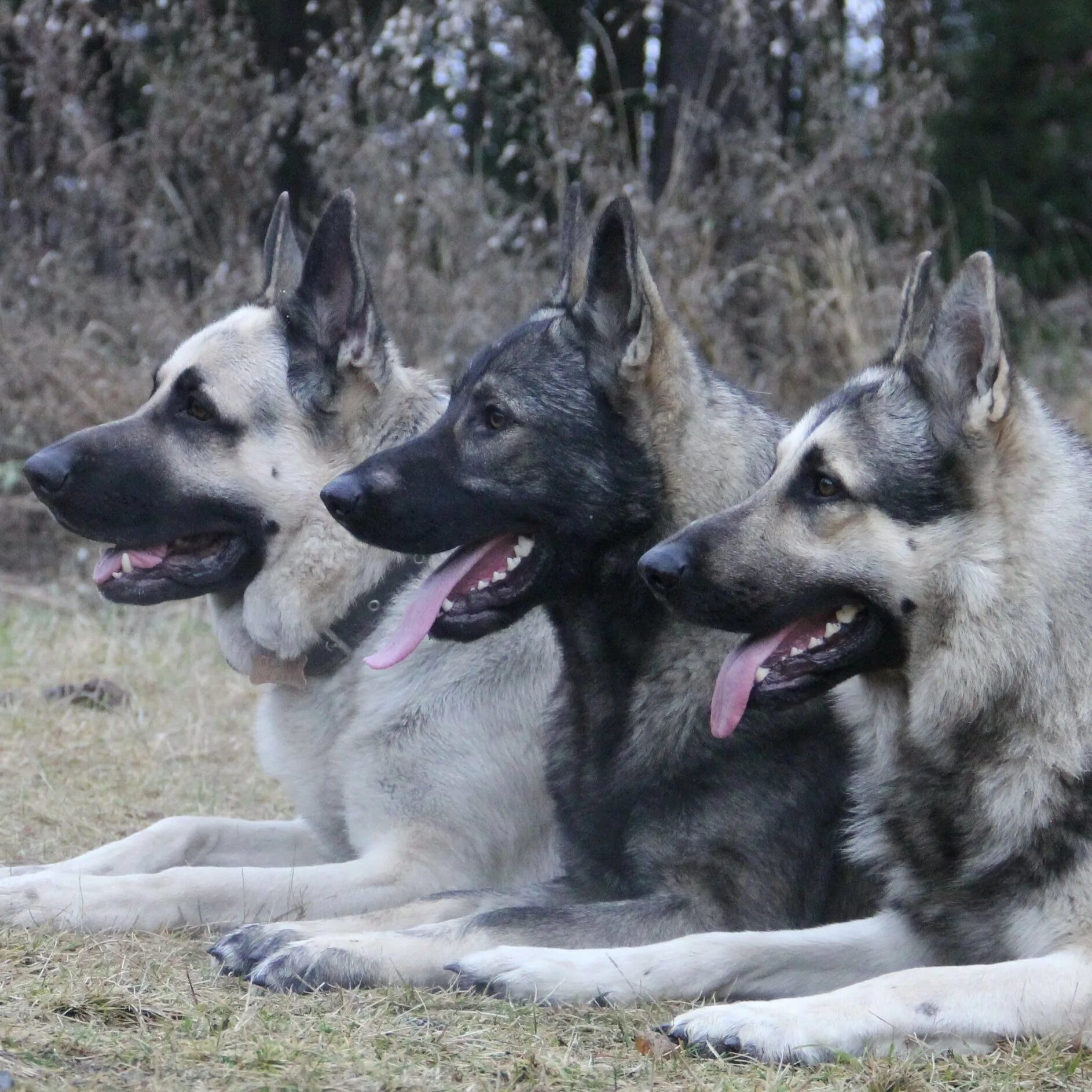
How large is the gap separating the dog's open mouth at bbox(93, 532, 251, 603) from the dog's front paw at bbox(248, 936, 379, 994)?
4.42 feet

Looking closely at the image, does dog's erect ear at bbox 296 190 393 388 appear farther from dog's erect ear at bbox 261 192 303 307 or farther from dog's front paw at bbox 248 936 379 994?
dog's front paw at bbox 248 936 379 994

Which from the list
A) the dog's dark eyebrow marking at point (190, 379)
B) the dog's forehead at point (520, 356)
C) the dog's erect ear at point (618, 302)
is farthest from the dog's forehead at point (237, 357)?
the dog's erect ear at point (618, 302)

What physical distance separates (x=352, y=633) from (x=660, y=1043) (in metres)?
1.72

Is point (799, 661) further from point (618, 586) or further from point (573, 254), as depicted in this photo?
point (573, 254)

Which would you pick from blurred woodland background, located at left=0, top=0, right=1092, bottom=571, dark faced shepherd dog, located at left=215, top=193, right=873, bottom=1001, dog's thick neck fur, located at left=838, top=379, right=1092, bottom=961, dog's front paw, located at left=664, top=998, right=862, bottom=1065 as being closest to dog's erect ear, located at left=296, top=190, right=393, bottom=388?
dark faced shepherd dog, located at left=215, top=193, right=873, bottom=1001

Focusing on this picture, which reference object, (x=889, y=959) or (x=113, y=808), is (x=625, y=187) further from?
(x=889, y=959)

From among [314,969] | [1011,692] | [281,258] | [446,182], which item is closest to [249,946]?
[314,969]

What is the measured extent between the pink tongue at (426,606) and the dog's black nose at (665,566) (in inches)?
24.1

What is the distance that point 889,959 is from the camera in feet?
10.4

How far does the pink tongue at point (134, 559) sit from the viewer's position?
13.8 feet

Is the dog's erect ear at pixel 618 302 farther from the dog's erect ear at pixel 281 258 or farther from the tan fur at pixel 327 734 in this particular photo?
the dog's erect ear at pixel 281 258

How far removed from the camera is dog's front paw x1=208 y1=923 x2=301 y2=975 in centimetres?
315

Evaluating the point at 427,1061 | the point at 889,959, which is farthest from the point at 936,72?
the point at 427,1061

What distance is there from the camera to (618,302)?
3.58 metres
